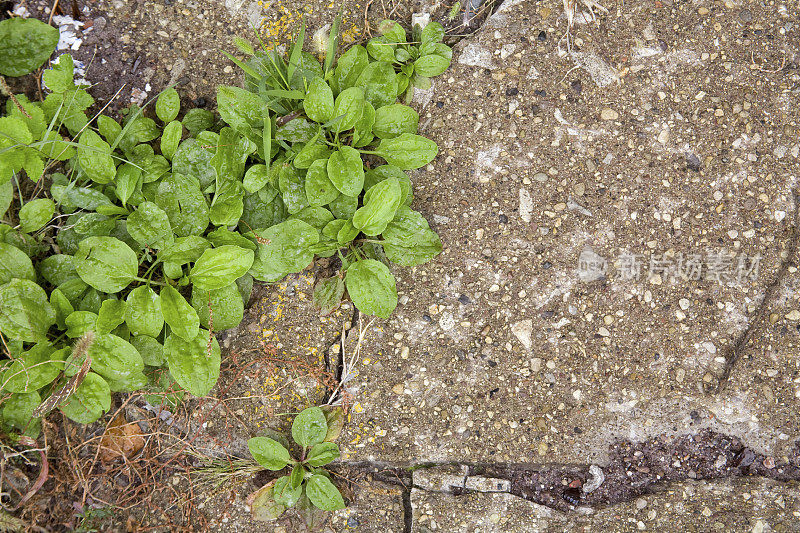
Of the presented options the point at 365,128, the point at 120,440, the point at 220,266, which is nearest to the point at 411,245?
the point at 365,128

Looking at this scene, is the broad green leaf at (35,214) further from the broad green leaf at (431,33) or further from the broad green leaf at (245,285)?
the broad green leaf at (431,33)

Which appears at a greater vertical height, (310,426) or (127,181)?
(127,181)

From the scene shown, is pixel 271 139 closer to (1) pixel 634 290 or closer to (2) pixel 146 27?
(2) pixel 146 27

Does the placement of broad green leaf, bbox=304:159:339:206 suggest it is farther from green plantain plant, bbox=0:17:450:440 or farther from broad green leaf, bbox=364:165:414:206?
broad green leaf, bbox=364:165:414:206

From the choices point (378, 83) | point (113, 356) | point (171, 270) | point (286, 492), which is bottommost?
point (286, 492)

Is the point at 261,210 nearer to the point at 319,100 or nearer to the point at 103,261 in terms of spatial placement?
the point at 319,100

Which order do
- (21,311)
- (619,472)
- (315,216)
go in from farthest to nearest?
(619,472) < (315,216) < (21,311)

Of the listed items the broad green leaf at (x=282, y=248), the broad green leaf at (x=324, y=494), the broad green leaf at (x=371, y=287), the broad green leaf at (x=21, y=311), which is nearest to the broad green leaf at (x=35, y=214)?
the broad green leaf at (x=21, y=311)

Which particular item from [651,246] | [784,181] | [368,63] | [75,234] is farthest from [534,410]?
[75,234]
